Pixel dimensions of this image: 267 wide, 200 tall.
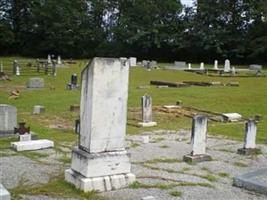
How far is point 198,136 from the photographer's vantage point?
938 centimetres

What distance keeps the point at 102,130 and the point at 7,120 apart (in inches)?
183

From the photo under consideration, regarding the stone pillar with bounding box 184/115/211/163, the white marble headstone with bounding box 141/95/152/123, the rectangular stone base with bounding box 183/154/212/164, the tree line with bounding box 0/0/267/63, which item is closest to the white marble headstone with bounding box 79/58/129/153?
the rectangular stone base with bounding box 183/154/212/164

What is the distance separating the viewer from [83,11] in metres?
66.5

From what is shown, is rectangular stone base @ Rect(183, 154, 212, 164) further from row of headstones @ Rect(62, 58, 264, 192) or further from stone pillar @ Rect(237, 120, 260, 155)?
row of headstones @ Rect(62, 58, 264, 192)

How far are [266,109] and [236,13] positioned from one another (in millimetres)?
43361

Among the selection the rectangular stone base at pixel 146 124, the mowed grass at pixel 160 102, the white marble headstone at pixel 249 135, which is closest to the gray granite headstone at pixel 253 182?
the white marble headstone at pixel 249 135

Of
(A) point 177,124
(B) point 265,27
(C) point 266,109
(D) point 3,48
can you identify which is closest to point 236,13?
(B) point 265,27

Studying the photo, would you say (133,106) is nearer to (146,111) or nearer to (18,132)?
(146,111)

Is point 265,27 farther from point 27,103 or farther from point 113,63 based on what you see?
point 113,63

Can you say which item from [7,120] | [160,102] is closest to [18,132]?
[7,120]

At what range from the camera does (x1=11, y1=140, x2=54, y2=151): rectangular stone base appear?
9469mm

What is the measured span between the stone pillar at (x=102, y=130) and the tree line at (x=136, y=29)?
49400 millimetres

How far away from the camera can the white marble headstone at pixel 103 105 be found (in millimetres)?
6918

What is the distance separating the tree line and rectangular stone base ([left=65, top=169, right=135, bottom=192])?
49510 mm
